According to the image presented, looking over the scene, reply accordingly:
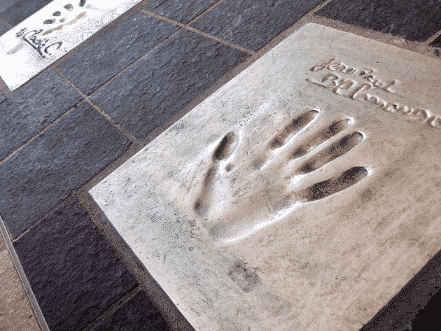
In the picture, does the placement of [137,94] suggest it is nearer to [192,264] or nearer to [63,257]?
[63,257]

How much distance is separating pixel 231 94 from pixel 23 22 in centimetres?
213

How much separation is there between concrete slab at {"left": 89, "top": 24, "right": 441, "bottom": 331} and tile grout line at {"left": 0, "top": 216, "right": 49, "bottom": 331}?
38 cm

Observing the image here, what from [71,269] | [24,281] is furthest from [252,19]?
[24,281]

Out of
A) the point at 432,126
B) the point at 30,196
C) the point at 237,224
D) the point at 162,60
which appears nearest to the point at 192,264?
the point at 237,224

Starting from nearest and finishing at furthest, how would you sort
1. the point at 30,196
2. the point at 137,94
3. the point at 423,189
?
the point at 423,189
the point at 30,196
the point at 137,94

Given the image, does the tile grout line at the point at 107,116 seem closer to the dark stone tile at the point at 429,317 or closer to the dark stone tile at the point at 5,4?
the dark stone tile at the point at 429,317

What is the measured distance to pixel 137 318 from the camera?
3.35 ft

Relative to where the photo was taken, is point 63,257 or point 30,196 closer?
point 63,257

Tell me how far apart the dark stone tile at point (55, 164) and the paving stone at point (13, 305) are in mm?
171

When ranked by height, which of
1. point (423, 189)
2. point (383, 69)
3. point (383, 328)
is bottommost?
point (383, 328)

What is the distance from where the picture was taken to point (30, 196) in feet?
4.86

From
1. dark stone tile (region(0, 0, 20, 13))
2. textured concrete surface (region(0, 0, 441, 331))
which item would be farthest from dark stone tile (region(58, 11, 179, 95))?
dark stone tile (region(0, 0, 20, 13))
